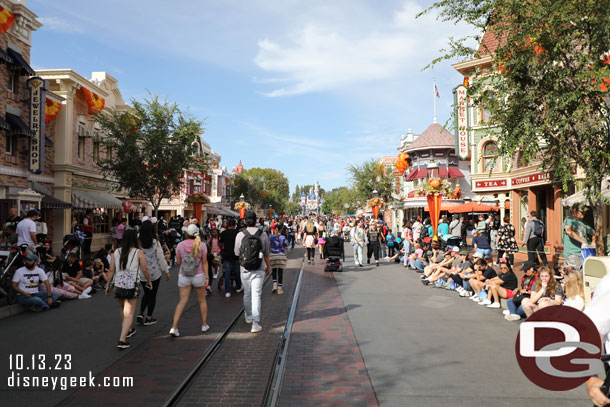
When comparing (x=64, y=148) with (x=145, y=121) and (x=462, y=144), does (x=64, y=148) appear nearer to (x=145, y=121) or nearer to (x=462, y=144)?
(x=145, y=121)

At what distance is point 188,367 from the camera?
5242 mm

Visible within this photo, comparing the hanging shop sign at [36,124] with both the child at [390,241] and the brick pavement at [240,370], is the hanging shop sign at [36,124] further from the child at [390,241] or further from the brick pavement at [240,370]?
the brick pavement at [240,370]

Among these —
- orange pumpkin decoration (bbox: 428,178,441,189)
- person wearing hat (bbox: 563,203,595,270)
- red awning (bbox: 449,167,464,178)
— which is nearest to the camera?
person wearing hat (bbox: 563,203,595,270)

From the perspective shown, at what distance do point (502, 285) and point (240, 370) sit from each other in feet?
19.5

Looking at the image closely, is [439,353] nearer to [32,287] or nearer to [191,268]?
[191,268]

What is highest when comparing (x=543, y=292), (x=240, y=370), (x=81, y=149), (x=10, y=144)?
(x=81, y=149)

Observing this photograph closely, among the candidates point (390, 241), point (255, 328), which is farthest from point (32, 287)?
point (390, 241)

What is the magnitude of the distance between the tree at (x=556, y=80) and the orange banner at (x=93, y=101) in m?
20.8

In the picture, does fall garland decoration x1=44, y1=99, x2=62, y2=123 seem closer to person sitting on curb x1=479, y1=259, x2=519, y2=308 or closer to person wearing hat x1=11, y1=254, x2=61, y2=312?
person wearing hat x1=11, y1=254, x2=61, y2=312

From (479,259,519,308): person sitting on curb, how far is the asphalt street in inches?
13.7

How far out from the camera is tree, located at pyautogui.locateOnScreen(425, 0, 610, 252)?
738 centimetres

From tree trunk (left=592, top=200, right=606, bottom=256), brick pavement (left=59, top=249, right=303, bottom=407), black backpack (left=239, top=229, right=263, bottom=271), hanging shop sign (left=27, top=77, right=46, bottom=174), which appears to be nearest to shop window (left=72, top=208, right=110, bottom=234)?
→ hanging shop sign (left=27, top=77, right=46, bottom=174)

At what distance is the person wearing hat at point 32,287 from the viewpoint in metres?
8.52

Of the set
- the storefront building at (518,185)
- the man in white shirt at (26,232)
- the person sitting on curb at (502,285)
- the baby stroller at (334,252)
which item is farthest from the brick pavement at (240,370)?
Answer: the storefront building at (518,185)
